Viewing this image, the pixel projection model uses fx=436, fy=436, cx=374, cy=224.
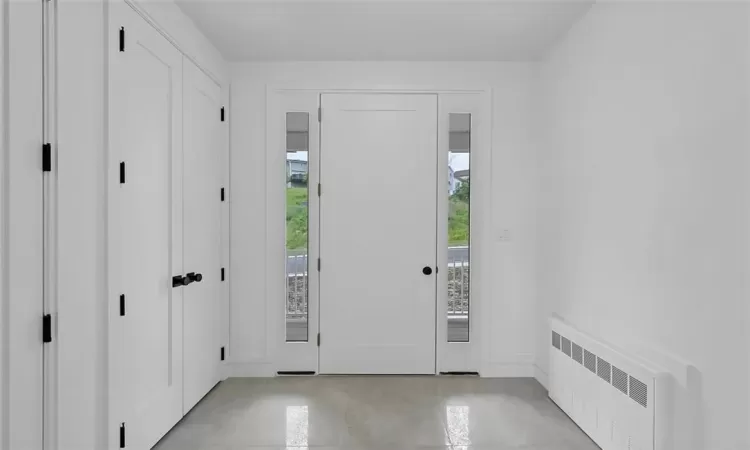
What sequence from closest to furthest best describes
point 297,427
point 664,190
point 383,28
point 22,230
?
point 22,230 < point 664,190 < point 297,427 < point 383,28

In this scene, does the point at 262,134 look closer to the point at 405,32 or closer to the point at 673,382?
the point at 405,32

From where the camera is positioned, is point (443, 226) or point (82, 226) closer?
point (82, 226)

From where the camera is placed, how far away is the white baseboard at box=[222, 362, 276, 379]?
3.66m

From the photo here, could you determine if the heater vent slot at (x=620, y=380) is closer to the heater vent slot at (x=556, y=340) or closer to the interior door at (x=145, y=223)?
the heater vent slot at (x=556, y=340)

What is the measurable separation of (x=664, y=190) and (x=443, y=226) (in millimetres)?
1844

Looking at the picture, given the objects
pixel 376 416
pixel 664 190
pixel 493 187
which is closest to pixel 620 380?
pixel 664 190

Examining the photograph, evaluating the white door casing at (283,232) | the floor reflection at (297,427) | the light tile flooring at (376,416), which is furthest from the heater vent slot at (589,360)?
the white door casing at (283,232)

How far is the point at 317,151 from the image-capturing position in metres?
3.69

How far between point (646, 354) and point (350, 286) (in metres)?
2.19

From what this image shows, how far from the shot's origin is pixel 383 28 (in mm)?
3006

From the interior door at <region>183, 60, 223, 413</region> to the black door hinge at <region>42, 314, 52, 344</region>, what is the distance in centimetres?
118

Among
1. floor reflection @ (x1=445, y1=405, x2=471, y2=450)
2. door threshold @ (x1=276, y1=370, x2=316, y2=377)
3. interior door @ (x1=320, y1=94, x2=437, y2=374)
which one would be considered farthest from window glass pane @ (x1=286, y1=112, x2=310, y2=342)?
floor reflection @ (x1=445, y1=405, x2=471, y2=450)

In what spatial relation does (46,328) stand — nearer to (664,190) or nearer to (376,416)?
(376,416)

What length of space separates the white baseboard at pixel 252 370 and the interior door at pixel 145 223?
33.5 inches
